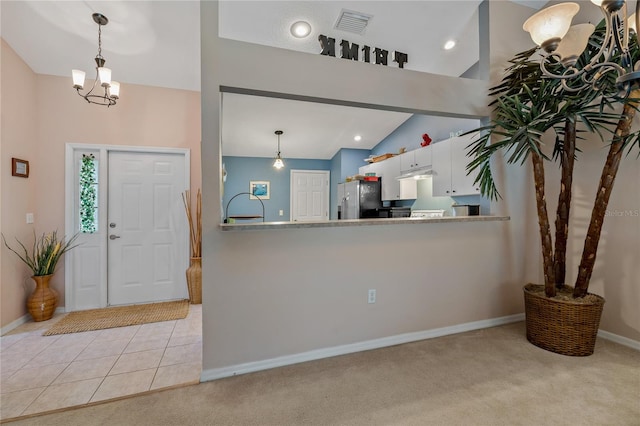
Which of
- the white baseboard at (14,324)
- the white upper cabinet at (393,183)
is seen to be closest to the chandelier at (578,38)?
the white upper cabinet at (393,183)

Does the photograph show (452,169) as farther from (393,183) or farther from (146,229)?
(146,229)

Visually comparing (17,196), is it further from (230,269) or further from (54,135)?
(230,269)

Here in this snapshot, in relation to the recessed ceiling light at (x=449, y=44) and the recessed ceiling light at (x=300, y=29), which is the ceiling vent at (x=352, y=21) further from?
the recessed ceiling light at (x=449, y=44)

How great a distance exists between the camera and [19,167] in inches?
113

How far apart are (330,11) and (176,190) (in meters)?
2.79

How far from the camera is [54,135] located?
3.19 meters

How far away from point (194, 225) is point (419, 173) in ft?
10.9

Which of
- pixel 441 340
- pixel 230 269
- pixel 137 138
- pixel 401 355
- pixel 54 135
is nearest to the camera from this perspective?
pixel 230 269

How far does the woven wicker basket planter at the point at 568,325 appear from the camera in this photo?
2229 millimetres

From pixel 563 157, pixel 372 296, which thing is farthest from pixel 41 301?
pixel 563 157

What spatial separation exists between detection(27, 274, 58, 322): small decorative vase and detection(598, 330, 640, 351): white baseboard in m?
5.68

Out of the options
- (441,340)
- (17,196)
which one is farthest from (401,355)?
(17,196)

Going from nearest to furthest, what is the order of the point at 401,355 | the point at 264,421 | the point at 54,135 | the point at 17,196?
the point at 264,421
the point at 401,355
the point at 17,196
the point at 54,135

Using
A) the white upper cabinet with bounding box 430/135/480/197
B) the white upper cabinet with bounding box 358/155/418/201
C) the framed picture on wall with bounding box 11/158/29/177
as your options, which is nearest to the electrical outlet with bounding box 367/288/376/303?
the white upper cabinet with bounding box 430/135/480/197
